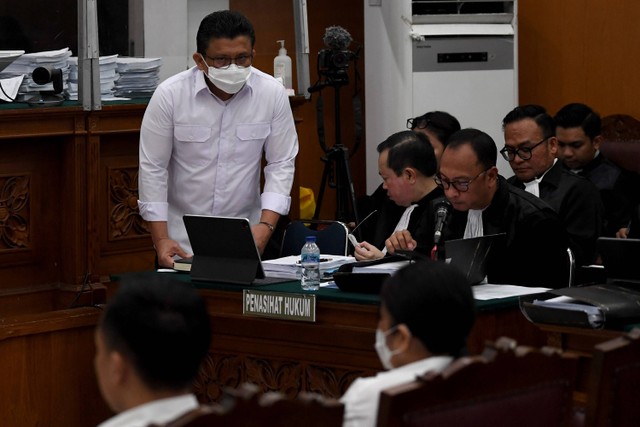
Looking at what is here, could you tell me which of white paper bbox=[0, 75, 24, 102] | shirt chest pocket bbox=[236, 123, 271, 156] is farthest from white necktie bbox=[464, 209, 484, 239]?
white paper bbox=[0, 75, 24, 102]

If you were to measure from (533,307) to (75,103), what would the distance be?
235cm

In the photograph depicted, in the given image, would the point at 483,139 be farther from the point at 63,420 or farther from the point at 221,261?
the point at 63,420

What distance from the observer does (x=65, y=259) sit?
4.97 meters

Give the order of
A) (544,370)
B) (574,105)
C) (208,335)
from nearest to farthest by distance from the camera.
Answer: (208,335)
(544,370)
(574,105)

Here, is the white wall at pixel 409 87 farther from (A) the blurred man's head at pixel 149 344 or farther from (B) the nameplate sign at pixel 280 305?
(A) the blurred man's head at pixel 149 344

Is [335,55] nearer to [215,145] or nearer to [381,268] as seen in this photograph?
[215,145]

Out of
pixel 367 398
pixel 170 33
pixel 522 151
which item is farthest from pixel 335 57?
pixel 367 398

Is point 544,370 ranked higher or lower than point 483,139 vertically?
lower

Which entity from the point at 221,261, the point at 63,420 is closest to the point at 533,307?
the point at 221,261

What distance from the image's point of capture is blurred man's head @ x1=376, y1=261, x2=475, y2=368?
2176 mm

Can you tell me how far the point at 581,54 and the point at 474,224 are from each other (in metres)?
3.41

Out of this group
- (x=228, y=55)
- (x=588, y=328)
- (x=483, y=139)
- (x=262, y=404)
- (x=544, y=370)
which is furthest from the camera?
(x=228, y=55)

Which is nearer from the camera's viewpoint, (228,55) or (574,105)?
(228,55)

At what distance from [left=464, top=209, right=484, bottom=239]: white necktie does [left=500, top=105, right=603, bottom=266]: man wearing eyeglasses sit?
702 mm
